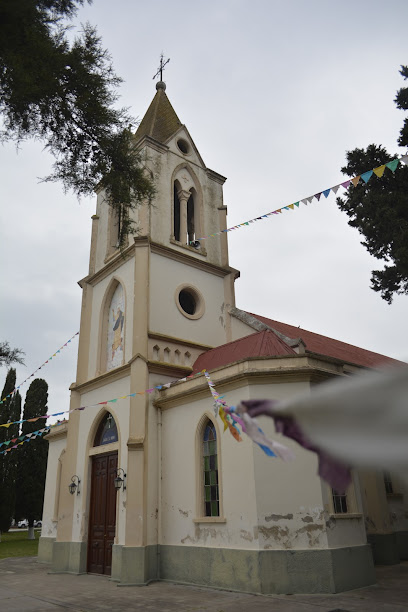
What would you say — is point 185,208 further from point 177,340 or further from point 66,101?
point 66,101

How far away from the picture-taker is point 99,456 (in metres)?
14.2

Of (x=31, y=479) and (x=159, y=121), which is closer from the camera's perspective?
(x=159, y=121)

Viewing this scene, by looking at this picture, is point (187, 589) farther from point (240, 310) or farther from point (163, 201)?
point (163, 201)

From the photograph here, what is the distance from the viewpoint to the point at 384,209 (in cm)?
1175

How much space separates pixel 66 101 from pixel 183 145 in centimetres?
1144

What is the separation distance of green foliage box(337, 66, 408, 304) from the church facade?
2.85 metres

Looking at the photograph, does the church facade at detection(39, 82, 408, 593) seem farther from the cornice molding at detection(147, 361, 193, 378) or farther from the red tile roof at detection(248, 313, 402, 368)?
the red tile roof at detection(248, 313, 402, 368)

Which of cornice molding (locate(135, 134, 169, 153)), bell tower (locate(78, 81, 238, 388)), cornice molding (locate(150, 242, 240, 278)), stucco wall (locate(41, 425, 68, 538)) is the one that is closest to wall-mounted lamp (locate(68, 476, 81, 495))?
bell tower (locate(78, 81, 238, 388))

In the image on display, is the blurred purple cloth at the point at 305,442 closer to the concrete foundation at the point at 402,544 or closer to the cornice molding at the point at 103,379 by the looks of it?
the cornice molding at the point at 103,379

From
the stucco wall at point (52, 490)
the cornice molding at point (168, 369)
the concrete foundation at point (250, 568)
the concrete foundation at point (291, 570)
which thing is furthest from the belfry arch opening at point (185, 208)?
the concrete foundation at point (291, 570)

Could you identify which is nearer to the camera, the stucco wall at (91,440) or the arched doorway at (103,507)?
the stucco wall at (91,440)

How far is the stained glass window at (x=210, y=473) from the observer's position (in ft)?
37.0

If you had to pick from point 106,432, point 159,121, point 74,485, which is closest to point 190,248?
point 159,121

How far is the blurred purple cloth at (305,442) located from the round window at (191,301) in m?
13.4
